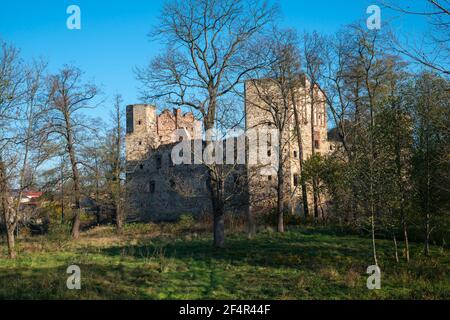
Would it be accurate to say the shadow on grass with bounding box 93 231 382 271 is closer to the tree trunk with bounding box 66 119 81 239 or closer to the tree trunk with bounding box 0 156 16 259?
the tree trunk with bounding box 0 156 16 259

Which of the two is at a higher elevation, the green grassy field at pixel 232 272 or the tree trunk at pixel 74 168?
the tree trunk at pixel 74 168

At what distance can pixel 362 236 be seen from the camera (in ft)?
67.7

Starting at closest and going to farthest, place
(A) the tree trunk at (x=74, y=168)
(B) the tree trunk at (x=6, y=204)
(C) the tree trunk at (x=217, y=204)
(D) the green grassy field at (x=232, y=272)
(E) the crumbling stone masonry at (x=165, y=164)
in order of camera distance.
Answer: (D) the green grassy field at (x=232, y=272) → (B) the tree trunk at (x=6, y=204) → (C) the tree trunk at (x=217, y=204) → (A) the tree trunk at (x=74, y=168) → (E) the crumbling stone masonry at (x=165, y=164)

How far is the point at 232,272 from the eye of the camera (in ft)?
42.0

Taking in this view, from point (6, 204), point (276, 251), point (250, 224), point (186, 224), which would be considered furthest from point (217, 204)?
point (186, 224)

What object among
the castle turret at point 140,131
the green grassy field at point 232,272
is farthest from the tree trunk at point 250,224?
the castle turret at point 140,131

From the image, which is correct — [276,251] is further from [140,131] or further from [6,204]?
[140,131]

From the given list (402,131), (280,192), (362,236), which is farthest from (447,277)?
(280,192)

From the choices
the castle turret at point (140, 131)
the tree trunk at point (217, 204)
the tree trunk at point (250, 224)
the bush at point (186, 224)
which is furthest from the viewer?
the castle turret at point (140, 131)

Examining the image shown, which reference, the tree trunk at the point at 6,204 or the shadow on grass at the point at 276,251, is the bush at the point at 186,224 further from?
the tree trunk at the point at 6,204

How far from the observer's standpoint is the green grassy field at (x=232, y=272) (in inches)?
408

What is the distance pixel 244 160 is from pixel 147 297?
48.7 ft

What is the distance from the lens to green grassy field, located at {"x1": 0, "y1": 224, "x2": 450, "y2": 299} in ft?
34.0

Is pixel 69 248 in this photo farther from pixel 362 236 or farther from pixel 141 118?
pixel 141 118
